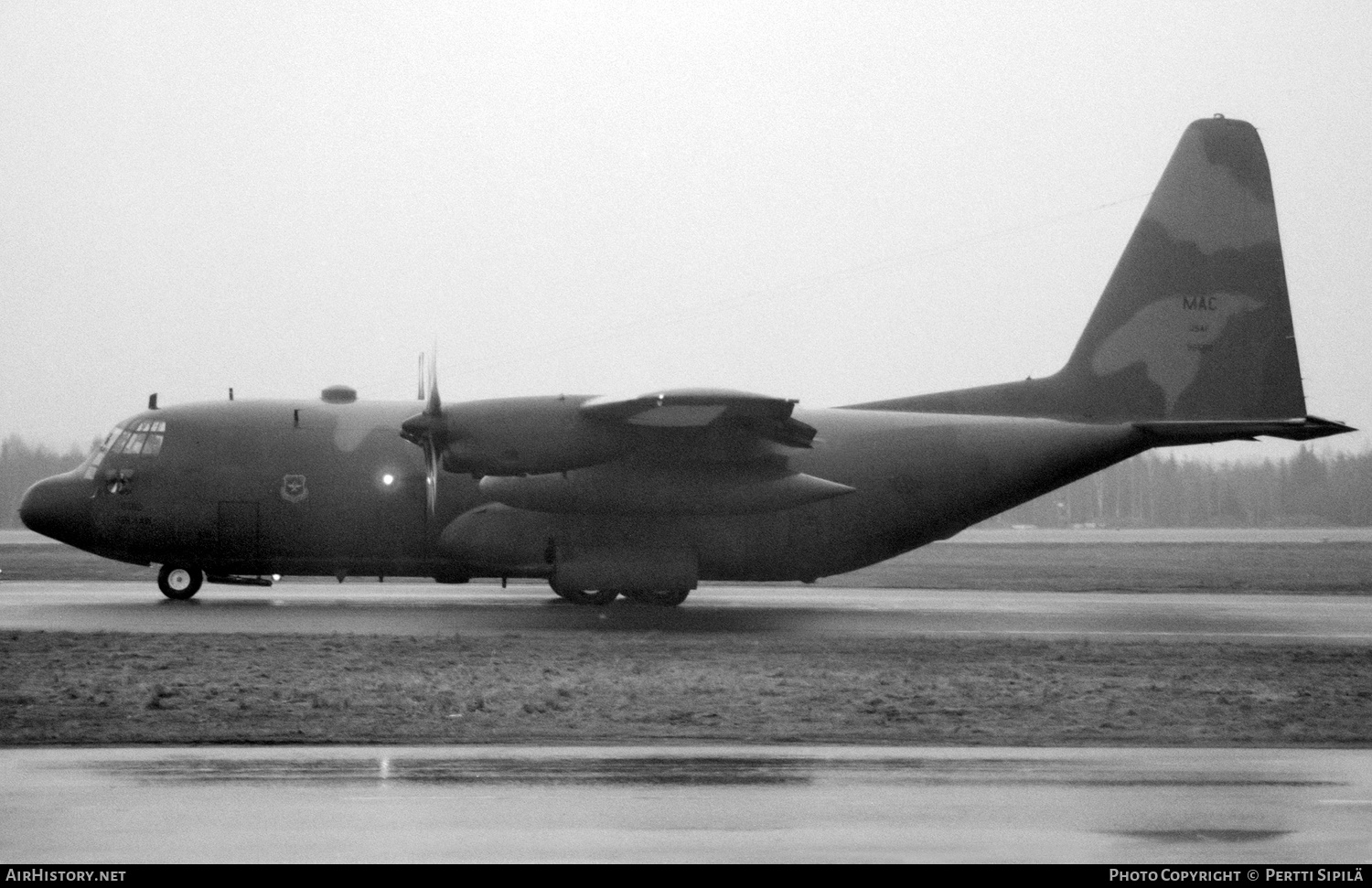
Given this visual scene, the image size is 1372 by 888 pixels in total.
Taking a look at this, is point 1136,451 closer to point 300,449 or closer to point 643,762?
point 300,449

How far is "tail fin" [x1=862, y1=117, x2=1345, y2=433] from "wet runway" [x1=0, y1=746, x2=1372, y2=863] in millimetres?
15646

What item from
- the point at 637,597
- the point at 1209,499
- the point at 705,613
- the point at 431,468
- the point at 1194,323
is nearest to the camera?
the point at 431,468

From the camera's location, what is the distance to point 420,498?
24.3 m

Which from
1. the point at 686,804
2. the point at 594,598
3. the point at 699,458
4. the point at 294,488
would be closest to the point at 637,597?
the point at 594,598

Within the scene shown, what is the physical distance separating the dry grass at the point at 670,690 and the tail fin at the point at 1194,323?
7.12 metres

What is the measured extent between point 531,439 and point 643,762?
470 inches

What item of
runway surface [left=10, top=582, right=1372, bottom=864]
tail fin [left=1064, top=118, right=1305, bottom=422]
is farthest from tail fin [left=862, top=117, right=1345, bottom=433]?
runway surface [left=10, top=582, right=1372, bottom=864]

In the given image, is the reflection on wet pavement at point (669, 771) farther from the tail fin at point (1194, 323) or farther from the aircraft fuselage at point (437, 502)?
the tail fin at point (1194, 323)

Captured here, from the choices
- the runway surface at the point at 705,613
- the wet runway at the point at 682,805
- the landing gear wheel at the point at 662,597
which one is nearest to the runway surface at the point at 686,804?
the wet runway at the point at 682,805

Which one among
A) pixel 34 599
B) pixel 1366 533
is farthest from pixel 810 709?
pixel 1366 533

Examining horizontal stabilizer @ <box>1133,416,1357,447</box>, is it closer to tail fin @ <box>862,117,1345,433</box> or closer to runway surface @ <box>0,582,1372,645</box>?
tail fin @ <box>862,117,1345,433</box>

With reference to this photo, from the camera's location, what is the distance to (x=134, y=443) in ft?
82.7

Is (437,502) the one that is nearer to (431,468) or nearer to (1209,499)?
(431,468)

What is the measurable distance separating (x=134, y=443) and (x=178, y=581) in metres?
2.71
